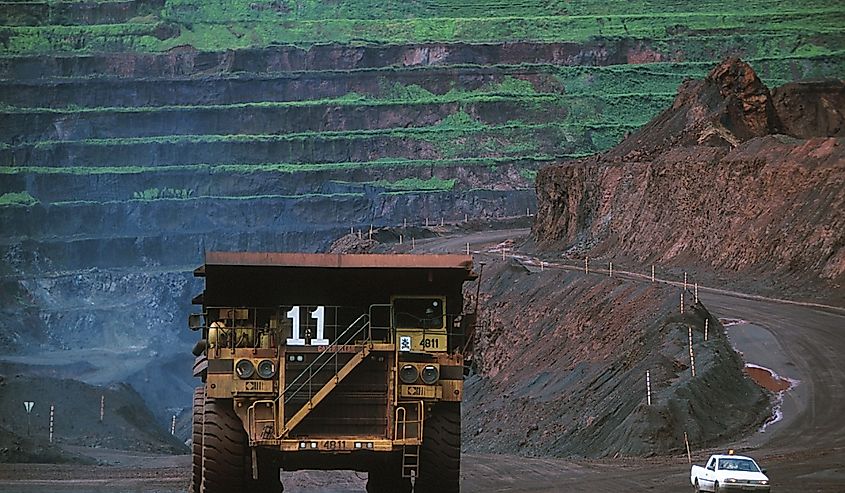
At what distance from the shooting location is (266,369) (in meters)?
24.2

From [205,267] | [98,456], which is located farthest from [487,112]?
[205,267]

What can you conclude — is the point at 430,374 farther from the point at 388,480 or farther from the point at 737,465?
the point at 737,465

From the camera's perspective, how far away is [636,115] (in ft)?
576

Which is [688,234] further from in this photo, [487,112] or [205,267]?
[487,112]

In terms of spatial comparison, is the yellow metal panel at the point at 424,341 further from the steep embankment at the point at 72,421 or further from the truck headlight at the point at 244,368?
Answer: the steep embankment at the point at 72,421

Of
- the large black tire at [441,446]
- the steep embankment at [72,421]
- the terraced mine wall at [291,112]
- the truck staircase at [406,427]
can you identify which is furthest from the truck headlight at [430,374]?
the terraced mine wall at [291,112]

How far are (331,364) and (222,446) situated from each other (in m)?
2.06

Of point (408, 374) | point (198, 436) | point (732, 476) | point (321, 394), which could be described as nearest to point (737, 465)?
point (732, 476)

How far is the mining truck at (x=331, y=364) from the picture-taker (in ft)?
79.6

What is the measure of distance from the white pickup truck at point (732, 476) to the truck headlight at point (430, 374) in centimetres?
733

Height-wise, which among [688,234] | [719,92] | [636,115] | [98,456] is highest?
[636,115]

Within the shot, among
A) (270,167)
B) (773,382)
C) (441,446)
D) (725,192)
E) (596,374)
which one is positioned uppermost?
(270,167)

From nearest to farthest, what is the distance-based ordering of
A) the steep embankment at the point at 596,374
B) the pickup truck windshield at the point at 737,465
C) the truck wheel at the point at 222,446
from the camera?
the truck wheel at the point at 222,446, the pickup truck windshield at the point at 737,465, the steep embankment at the point at 596,374

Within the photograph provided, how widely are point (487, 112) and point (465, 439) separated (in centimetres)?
12193
